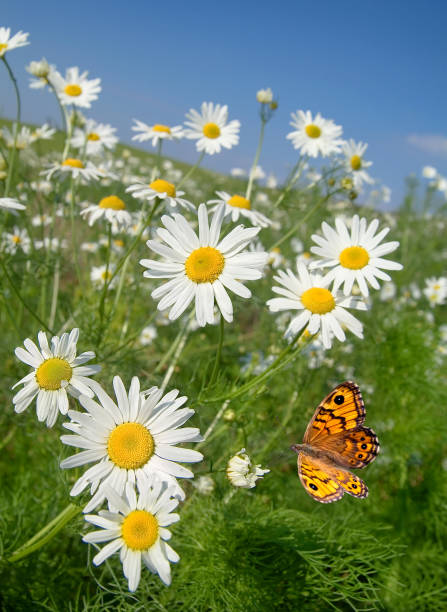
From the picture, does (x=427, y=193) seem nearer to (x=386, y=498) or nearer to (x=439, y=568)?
(x=386, y=498)

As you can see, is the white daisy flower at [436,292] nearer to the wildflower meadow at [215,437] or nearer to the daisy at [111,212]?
the wildflower meadow at [215,437]

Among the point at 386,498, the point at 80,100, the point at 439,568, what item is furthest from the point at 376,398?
the point at 80,100

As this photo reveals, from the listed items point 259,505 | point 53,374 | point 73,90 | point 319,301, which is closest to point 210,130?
point 73,90

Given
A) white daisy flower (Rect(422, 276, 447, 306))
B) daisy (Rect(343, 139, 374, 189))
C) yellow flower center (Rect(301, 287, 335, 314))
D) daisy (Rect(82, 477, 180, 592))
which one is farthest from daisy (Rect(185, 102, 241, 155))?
white daisy flower (Rect(422, 276, 447, 306))

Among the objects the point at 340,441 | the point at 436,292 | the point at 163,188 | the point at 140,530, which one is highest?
the point at 436,292

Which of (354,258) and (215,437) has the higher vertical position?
(354,258)

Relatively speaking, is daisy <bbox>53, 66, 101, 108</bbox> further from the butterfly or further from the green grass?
the butterfly

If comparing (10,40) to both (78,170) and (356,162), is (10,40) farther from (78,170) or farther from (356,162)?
(356,162)
